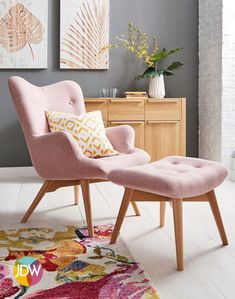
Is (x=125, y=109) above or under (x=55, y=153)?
above

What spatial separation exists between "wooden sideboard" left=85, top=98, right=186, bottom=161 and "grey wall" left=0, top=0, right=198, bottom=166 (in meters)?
0.47

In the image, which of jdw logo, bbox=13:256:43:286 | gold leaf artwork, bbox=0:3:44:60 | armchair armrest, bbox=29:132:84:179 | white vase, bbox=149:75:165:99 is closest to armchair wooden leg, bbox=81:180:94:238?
armchair armrest, bbox=29:132:84:179

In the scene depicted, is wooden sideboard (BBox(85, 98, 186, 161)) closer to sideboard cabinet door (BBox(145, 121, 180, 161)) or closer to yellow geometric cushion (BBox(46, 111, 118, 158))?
sideboard cabinet door (BBox(145, 121, 180, 161))

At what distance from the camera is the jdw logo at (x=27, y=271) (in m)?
1.66

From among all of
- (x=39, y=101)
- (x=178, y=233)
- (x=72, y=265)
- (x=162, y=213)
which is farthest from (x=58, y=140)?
(x=178, y=233)

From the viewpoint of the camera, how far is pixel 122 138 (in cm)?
290

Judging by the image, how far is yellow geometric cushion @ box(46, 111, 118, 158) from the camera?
273cm

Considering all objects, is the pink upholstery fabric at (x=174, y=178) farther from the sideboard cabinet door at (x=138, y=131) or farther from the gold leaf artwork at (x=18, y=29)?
the gold leaf artwork at (x=18, y=29)

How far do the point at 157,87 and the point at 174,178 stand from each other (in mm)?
2441

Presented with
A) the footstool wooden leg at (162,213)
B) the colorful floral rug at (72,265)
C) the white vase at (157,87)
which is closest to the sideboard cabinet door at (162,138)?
the white vase at (157,87)

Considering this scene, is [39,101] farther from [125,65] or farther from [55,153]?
[125,65]

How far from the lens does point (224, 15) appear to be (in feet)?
13.0

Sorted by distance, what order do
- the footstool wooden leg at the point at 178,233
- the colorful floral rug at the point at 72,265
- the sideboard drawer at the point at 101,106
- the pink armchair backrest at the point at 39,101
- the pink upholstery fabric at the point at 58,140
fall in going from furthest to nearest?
1. the sideboard drawer at the point at 101,106
2. the pink armchair backrest at the point at 39,101
3. the pink upholstery fabric at the point at 58,140
4. the footstool wooden leg at the point at 178,233
5. the colorful floral rug at the point at 72,265

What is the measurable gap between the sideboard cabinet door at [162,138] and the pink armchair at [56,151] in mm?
1098
